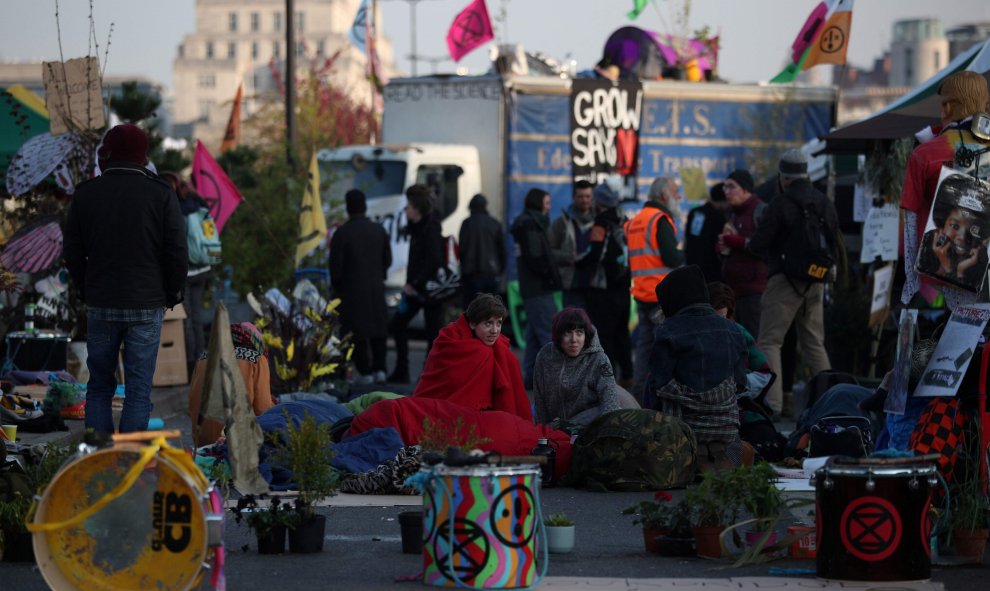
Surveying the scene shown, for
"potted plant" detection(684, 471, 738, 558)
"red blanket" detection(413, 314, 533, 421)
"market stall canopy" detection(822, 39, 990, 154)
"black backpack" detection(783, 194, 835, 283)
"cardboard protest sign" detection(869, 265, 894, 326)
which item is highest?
"market stall canopy" detection(822, 39, 990, 154)

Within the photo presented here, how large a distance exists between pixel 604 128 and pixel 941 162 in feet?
51.5

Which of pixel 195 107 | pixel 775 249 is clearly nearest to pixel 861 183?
pixel 775 249

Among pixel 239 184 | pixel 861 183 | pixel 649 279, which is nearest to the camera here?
pixel 649 279

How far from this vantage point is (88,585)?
5.82 metres

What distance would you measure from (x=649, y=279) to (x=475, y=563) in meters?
7.93

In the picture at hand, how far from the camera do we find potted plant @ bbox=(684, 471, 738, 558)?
274 inches

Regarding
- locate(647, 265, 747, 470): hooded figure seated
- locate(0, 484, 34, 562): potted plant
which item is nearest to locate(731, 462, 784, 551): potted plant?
locate(647, 265, 747, 470): hooded figure seated

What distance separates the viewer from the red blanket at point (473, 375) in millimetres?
10180

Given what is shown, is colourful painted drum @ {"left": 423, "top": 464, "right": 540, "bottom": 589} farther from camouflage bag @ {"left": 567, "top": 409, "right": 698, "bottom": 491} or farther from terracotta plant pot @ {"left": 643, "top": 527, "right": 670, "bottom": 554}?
camouflage bag @ {"left": 567, "top": 409, "right": 698, "bottom": 491}

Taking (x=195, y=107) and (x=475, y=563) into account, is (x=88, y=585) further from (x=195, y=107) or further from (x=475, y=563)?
(x=195, y=107)

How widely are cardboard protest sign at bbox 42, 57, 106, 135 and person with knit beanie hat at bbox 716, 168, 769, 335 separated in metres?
5.42

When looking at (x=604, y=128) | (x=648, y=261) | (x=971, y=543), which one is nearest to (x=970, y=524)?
(x=971, y=543)

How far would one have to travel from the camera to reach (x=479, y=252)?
16.8m

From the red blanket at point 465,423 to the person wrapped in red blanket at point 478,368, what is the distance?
31 cm
